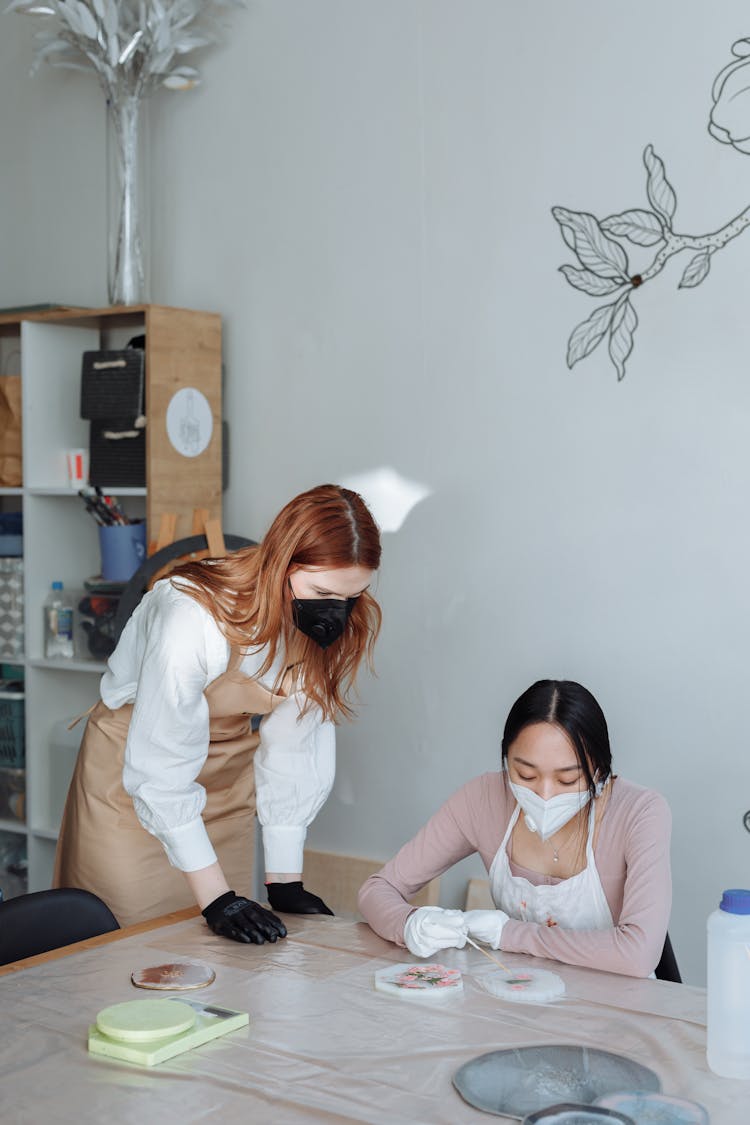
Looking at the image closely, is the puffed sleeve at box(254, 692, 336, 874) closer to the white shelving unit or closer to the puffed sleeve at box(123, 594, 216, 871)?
the puffed sleeve at box(123, 594, 216, 871)

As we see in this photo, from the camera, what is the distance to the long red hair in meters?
1.92

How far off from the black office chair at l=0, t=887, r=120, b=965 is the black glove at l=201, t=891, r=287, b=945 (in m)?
0.17

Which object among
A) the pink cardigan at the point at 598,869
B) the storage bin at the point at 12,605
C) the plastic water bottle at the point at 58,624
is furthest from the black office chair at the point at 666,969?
the storage bin at the point at 12,605

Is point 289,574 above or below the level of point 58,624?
above

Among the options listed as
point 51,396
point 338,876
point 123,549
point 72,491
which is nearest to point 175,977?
point 338,876

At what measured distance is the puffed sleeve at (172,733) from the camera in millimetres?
1924

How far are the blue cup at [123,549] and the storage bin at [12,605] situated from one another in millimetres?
334

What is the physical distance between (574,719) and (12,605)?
200 cm

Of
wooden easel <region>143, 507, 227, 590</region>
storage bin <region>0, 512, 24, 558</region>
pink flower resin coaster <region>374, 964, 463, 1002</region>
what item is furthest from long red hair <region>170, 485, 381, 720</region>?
storage bin <region>0, 512, 24, 558</region>

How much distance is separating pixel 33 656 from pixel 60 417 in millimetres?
657

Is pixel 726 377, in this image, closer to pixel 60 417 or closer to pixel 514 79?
pixel 514 79

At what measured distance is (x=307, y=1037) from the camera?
139cm

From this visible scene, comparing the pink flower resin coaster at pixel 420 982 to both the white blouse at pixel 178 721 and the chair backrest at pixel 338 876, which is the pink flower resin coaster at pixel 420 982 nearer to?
the white blouse at pixel 178 721

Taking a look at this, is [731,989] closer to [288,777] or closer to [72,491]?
[288,777]
